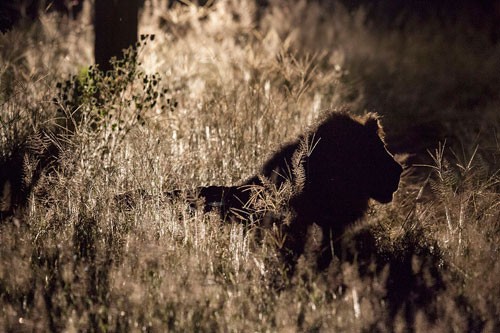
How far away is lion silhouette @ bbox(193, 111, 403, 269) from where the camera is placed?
182 inches

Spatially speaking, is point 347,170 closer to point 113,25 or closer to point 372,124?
point 372,124

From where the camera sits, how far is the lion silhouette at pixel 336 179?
4629mm

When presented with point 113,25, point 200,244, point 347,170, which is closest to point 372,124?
point 347,170

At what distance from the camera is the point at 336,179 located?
461 cm

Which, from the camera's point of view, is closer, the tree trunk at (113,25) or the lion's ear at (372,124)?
the lion's ear at (372,124)

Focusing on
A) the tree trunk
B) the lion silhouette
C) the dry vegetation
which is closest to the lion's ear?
the lion silhouette

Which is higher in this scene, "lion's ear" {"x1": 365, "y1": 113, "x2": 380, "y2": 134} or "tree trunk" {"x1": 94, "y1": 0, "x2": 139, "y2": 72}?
"tree trunk" {"x1": 94, "y1": 0, "x2": 139, "y2": 72}

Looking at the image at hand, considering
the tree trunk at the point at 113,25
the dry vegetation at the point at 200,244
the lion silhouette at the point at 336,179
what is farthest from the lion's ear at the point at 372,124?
the tree trunk at the point at 113,25

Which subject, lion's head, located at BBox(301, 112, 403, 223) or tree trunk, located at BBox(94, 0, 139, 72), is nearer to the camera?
lion's head, located at BBox(301, 112, 403, 223)

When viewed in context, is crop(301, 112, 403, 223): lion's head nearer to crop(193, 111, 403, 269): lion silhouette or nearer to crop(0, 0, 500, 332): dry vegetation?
crop(193, 111, 403, 269): lion silhouette

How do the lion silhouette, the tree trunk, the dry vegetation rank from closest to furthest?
1. the dry vegetation
2. the lion silhouette
3. the tree trunk

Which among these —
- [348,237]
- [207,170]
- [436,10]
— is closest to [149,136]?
[207,170]

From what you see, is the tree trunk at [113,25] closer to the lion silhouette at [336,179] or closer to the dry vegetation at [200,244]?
the dry vegetation at [200,244]

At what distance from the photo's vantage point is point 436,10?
14531mm
